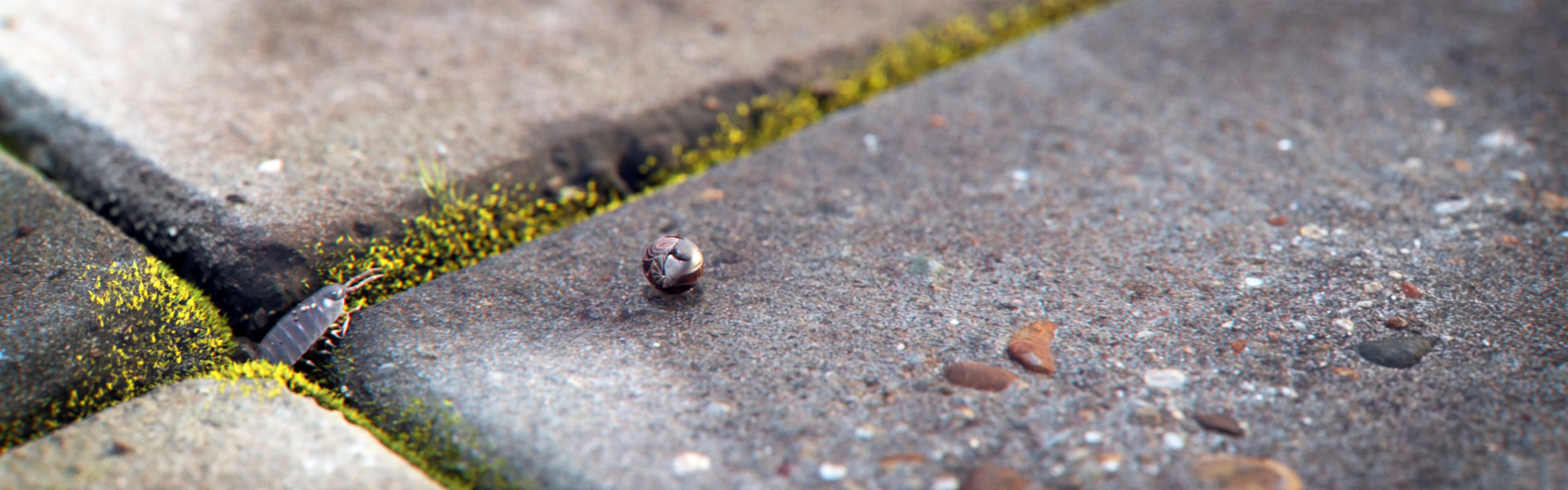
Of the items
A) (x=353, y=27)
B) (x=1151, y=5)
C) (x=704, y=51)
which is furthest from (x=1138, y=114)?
(x=353, y=27)

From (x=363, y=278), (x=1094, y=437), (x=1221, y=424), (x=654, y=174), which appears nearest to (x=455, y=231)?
(x=363, y=278)

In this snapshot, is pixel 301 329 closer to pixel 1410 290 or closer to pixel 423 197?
pixel 423 197

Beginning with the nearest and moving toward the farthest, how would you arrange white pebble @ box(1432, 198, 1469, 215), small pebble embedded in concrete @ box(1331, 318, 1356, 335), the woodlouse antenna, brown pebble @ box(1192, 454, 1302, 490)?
brown pebble @ box(1192, 454, 1302, 490) → small pebble embedded in concrete @ box(1331, 318, 1356, 335) → the woodlouse antenna → white pebble @ box(1432, 198, 1469, 215)

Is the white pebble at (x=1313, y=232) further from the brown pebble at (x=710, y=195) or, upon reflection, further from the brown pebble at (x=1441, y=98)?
the brown pebble at (x=710, y=195)

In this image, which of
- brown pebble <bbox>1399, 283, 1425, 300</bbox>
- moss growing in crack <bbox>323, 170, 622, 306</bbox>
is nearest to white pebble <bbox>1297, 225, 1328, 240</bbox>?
brown pebble <bbox>1399, 283, 1425, 300</bbox>

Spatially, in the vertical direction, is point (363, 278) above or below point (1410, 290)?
above

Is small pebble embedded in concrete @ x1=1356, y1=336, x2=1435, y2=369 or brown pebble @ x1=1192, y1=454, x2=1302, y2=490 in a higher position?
small pebble embedded in concrete @ x1=1356, y1=336, x2=1435, y2=369

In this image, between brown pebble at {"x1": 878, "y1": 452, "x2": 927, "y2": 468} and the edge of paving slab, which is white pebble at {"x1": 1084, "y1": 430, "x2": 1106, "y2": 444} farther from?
the edge of paving slab
